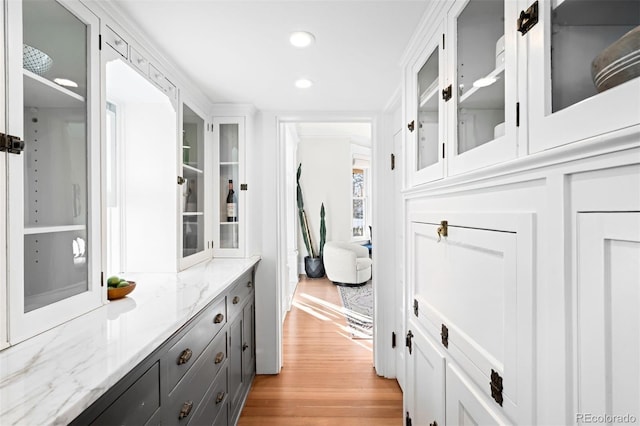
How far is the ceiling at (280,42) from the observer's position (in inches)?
54.7

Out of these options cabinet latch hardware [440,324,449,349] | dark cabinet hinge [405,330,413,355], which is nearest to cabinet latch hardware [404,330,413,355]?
dark cabinet hinge [405,330,413,355]

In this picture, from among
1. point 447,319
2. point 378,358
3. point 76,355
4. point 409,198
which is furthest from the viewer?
point 378,358

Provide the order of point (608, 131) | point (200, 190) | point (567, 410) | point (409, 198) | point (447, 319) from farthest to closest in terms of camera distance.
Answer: point (200, 190) < point (409, 198) < point (447, 319) < point (567, 410) < point (608, 131)

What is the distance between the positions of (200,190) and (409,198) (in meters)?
1.58

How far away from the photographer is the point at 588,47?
0.64 meters

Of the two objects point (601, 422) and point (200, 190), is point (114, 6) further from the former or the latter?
point (601, 422)

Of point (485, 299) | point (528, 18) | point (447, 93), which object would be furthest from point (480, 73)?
point (485, 299)

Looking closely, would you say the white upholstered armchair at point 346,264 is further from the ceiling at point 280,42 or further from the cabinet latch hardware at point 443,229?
the cabinet latch hardware at point 443,229

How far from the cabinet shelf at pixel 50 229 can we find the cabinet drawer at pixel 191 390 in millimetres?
701

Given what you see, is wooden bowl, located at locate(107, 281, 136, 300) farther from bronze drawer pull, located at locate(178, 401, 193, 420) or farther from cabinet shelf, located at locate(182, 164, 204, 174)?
cabinet shelf, located at locate(182, 164, 204, 174)

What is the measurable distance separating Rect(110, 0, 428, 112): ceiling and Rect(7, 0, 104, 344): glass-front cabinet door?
35cm

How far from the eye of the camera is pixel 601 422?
0.60 meters

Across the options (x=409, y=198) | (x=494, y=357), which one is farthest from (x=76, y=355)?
(x=409, y=198)

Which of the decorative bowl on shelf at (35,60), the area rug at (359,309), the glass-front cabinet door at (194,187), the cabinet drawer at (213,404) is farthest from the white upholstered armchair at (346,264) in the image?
the decorative bowl on shelf at (35,60)
